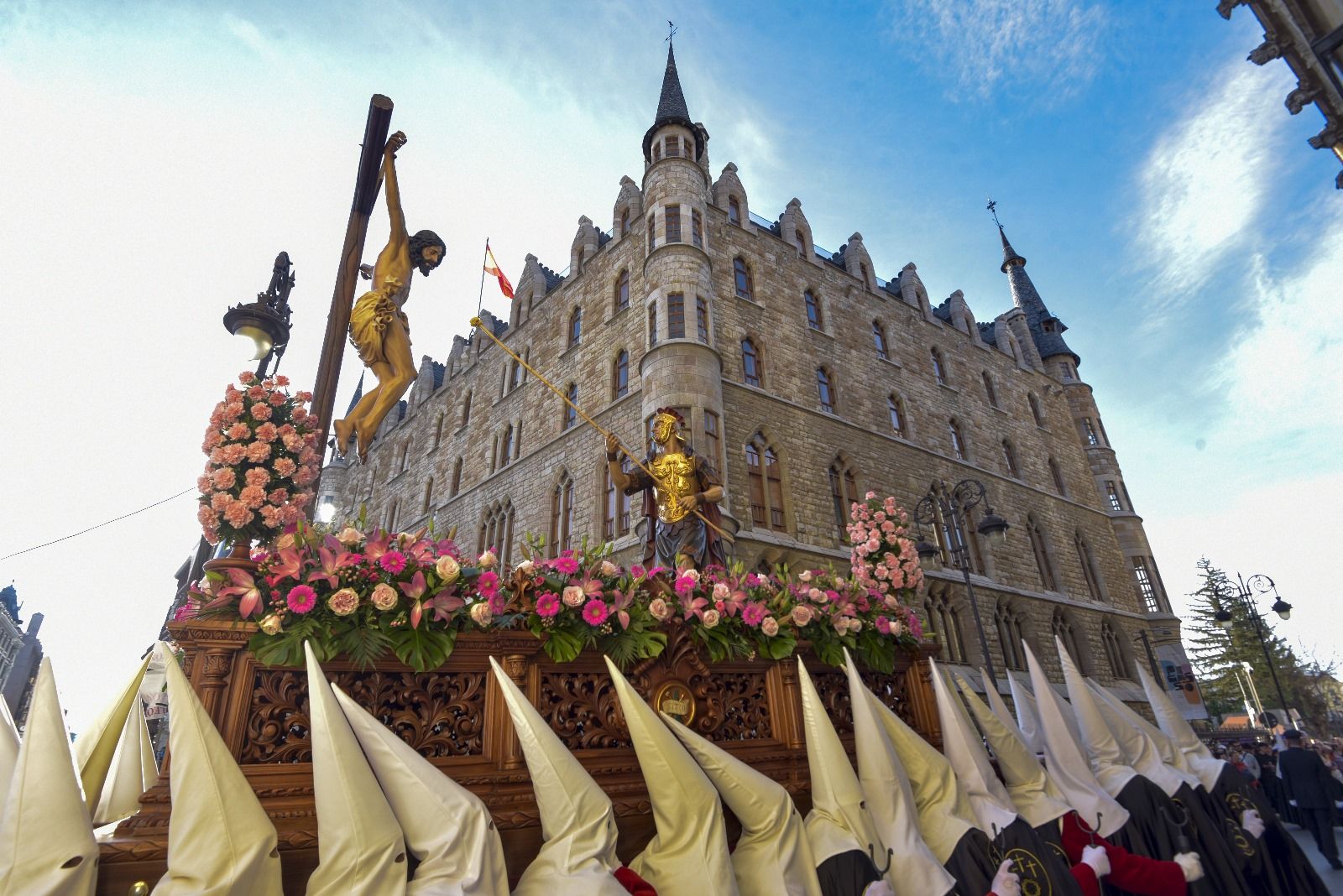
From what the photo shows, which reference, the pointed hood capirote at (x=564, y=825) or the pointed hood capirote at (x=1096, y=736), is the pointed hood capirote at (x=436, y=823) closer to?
the pointed hood capirote at (x=564, y=825)

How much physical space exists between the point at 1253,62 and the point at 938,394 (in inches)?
549

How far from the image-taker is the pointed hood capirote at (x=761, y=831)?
258 centimetres

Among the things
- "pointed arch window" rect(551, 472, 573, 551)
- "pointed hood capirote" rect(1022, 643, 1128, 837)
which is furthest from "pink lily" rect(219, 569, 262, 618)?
"pointed arch window" rect(551, 472, 573, 551)

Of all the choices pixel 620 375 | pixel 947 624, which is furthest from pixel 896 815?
pixel 947 624

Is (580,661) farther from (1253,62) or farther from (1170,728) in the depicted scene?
(1253,62)

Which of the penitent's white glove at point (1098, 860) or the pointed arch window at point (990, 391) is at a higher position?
the pointed arch window at point (990, 391)

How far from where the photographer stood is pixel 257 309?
607 cm

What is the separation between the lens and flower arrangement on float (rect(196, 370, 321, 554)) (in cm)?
296

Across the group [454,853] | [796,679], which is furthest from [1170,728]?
[454,853]

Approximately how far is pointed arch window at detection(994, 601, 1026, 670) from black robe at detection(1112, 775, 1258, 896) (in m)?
14.6

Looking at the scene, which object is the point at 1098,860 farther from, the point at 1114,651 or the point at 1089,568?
the point at 1089,568

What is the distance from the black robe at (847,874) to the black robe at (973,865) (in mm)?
544

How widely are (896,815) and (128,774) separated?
12.5 ft

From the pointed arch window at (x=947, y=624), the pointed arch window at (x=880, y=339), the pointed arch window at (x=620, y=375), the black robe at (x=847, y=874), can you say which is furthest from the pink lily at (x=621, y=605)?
the pointed arch window at (x=880, y=339)
